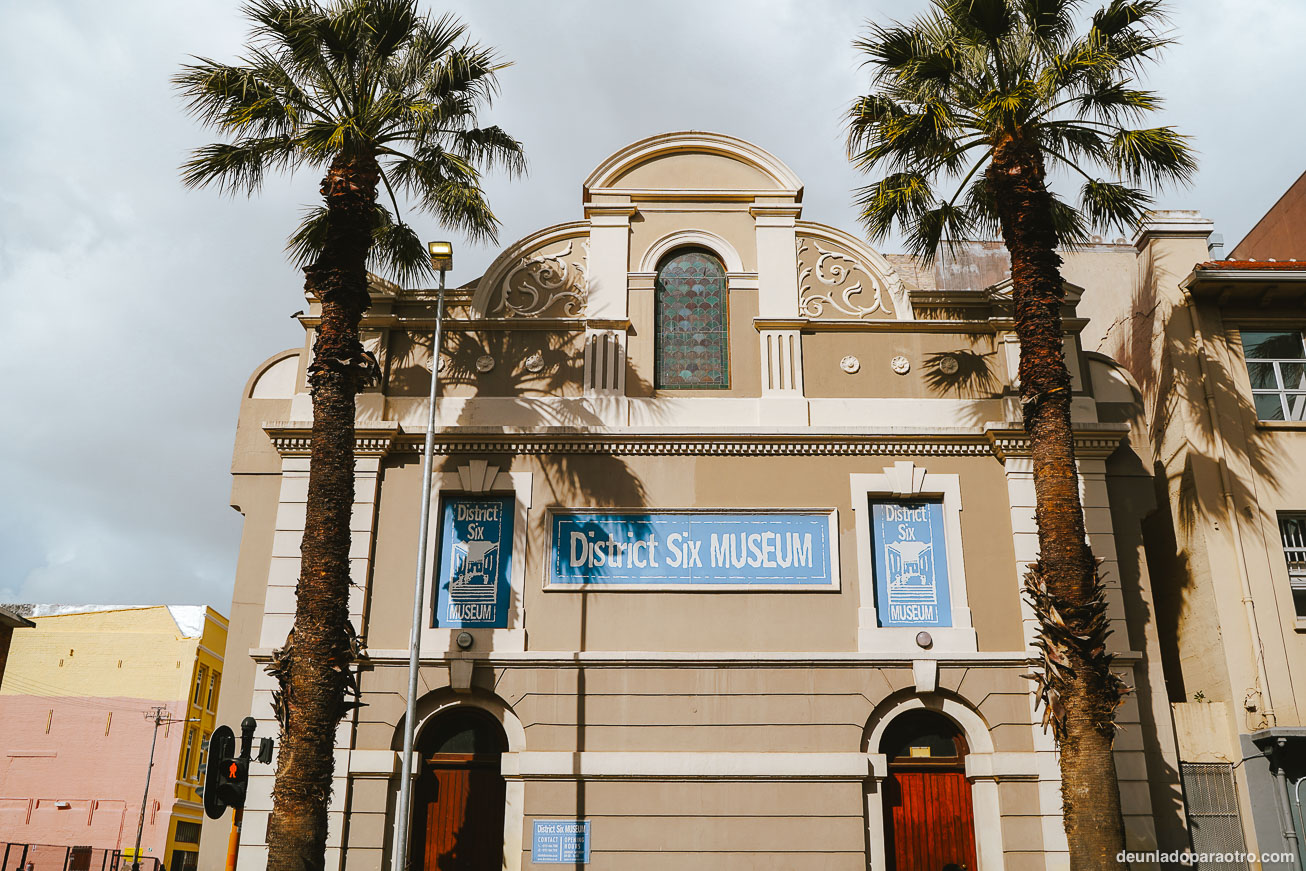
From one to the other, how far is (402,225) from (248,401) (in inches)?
156

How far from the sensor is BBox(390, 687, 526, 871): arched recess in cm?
1527

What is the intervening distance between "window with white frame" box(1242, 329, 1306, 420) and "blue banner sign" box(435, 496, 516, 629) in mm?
13266

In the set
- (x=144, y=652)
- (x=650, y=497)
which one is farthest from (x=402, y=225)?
(x=144, y=652)

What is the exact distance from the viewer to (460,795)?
15742mm

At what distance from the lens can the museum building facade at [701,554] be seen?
50.8 ft

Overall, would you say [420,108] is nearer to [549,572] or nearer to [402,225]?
[402,225]

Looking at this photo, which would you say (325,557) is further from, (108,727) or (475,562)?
(108,727)

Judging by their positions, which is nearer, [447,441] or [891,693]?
[891,693]

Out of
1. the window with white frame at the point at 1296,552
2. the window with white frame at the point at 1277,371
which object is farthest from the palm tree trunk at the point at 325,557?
the window with white frame at the point at 1277,371

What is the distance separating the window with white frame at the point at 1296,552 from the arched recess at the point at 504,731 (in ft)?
41.9

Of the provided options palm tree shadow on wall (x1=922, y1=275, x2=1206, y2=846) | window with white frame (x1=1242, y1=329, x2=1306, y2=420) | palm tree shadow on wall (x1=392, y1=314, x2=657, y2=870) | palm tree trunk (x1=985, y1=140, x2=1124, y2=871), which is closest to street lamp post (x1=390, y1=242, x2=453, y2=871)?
palm tree shadow on wall (x1=392, y1=314, x2=657, y2=870)

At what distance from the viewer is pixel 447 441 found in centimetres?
1719

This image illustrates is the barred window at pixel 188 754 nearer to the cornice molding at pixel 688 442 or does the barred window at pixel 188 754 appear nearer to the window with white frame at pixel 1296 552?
the cornice molding at pixel 688 442

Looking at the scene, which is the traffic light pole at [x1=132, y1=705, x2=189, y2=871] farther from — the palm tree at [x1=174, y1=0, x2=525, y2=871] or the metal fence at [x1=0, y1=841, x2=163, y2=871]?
the palm tree at [x1=174, y1=0, x2=525, y2=871]
